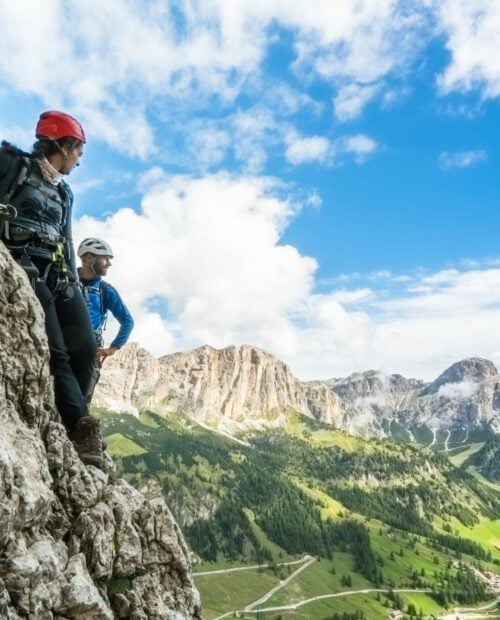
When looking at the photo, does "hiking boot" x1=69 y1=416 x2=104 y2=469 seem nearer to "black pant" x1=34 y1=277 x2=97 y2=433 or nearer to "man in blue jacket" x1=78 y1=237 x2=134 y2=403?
"black pant" x1=34 y1=277 x2=97 y2=433

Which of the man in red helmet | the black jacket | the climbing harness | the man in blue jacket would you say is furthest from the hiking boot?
the climbing harness

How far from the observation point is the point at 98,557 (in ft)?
35.0

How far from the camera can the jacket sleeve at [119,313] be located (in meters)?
15.0

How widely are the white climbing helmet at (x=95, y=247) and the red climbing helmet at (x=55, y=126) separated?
329 centimetres

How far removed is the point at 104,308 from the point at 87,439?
4.06 meters

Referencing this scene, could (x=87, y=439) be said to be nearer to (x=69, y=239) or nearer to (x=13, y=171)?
(x=69, y=239)

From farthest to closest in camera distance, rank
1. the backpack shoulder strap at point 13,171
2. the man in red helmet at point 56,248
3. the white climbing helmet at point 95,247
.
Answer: the white climbing helmet at point 95,247 < the man in red helmet at point 56,248 < the backpack shoulder strap at point 13,171

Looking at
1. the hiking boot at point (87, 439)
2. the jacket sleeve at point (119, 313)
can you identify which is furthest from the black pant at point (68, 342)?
the jacket sleeve at point (119, 313)

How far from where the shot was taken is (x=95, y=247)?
14406 millimetres

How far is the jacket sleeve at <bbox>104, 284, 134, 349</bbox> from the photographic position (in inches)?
589

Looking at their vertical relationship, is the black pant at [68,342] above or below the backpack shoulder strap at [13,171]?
below

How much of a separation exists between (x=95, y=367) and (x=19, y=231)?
3.81 meters

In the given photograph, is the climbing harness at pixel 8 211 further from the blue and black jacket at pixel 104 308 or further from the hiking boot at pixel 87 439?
the hiking boot at pixel 87 439

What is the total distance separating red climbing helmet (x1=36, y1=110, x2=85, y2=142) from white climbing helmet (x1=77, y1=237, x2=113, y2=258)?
3285mm
